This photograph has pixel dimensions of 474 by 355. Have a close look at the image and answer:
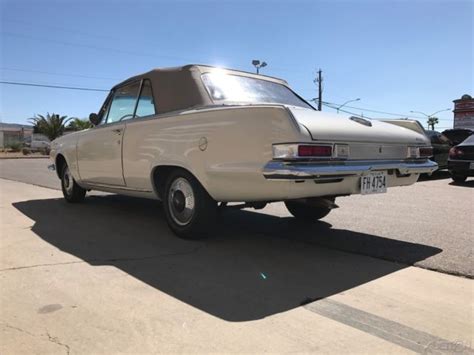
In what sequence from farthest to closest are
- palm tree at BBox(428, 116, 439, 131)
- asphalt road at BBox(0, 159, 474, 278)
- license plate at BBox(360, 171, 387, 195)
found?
palm tree at BBox(428, 116, 439, 131) → asphalt road at BBox(0, 159, 474, 278) → license plate at BBox(360, 171, 387, 195)

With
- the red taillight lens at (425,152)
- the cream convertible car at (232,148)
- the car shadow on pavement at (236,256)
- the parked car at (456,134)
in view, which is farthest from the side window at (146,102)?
the parked car at (456,134)

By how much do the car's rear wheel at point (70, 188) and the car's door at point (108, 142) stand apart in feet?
2.19

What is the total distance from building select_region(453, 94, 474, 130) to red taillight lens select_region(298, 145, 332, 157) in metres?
38.5

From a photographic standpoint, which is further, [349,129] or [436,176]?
[436,176]

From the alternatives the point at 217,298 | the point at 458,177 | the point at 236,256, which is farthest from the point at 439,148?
the point at 217,298

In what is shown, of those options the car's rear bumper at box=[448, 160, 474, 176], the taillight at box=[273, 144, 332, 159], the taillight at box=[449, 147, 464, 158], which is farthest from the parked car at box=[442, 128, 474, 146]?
the taillight at box=[273, 144, 332, 159]

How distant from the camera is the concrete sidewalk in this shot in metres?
2.54

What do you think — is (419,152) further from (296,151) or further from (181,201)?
(181,201)

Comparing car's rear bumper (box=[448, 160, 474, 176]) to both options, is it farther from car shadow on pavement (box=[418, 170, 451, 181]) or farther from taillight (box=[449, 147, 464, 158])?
car shadow on pavement (box=[418, 170, 451, 181])

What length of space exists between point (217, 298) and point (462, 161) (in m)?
9.30

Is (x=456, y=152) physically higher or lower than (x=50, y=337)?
higher

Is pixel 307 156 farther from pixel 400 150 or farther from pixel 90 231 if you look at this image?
pixel 90 231

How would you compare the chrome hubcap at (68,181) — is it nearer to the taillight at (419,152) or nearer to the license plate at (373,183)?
the license plate at (373,183)

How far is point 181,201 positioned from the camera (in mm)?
4668
